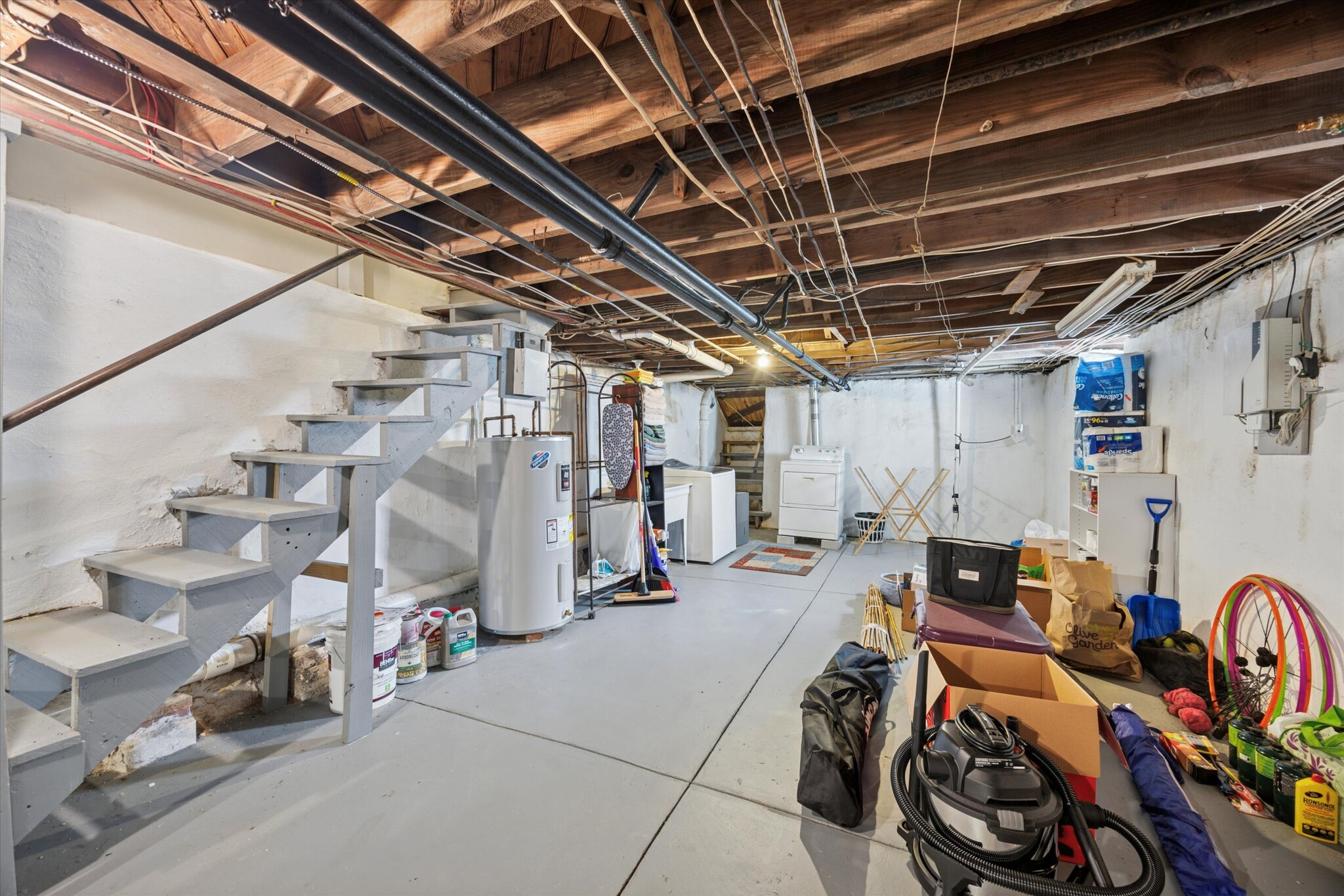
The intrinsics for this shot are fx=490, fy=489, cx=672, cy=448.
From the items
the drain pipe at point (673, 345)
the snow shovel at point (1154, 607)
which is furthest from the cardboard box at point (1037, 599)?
the drain pipe at point (673, 345)

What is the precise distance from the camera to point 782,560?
5.33m

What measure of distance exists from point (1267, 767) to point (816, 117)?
9.20ft

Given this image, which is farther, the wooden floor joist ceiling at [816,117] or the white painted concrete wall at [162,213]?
the white painted concrete wall at [162,213]

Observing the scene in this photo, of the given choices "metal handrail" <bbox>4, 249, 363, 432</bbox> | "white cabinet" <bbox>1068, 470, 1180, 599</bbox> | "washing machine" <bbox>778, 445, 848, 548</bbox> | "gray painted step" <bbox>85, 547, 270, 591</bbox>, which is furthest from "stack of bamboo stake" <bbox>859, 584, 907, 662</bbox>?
"metal handrail" <bbox>4, 249, 363, 432</bbox>

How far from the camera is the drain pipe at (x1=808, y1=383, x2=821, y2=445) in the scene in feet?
21.7

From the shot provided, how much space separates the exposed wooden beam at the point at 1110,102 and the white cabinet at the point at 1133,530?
2517 millimetres

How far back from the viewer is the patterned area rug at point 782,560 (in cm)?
496

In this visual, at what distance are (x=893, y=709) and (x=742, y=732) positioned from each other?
0.82m

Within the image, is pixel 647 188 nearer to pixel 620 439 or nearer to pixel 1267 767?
pixel 620 439

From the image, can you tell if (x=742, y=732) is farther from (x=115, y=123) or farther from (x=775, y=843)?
(x=115, y=123)

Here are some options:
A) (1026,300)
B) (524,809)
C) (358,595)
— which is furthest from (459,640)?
(1026,300)

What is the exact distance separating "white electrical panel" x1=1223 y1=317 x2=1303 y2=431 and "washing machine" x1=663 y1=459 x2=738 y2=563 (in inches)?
143

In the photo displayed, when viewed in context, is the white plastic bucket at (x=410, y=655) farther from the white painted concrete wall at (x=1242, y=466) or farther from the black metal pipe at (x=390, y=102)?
the white painted concrete wall at (x=1242, y=466)

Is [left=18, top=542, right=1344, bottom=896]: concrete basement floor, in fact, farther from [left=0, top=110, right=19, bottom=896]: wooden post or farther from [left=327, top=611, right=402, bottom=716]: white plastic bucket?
→ [left=0, top=110, right=19, bottom=896]: wooden post
